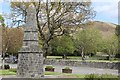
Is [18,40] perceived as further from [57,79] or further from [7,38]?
[57,79]

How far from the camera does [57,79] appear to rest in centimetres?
2236

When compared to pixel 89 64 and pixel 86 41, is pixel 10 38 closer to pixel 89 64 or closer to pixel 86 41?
pixel 89 64

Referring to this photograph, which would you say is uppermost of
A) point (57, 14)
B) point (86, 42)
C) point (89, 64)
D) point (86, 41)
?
point (57, 14)

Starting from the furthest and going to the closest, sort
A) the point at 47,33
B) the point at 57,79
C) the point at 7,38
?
the point at 47,33, the point at 7,38, the point at 57,79

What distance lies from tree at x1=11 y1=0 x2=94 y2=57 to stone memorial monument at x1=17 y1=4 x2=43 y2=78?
51.7ft

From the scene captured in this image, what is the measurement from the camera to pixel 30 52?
23.3m

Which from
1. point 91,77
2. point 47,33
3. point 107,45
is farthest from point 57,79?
point 107,45

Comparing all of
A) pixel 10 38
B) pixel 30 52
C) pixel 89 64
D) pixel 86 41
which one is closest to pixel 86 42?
pixel 86 41

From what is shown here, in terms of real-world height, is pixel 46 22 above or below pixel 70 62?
above

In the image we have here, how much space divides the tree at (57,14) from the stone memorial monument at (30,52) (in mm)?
15769

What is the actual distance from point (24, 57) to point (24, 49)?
1.98ft

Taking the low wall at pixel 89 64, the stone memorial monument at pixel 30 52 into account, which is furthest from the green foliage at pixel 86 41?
the stone memorial monument at pixel 30 52

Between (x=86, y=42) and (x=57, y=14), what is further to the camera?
(x=86, y=42)

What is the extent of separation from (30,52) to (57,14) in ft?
57.8
